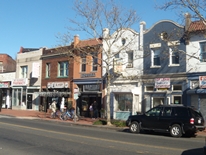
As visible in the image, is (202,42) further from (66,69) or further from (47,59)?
(47,59)

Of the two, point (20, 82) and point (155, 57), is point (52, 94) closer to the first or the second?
point (20, 82)

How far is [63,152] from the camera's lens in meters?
10.2

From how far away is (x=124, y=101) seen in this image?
90.2 feet

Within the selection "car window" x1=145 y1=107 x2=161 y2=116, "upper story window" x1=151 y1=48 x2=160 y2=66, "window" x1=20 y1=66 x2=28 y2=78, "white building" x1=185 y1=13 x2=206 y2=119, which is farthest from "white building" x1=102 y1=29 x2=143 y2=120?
"window" x1=20 y1=66 x2=28 y2=78

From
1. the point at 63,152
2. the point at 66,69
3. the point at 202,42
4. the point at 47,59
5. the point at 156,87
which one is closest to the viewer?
the point at 63,152

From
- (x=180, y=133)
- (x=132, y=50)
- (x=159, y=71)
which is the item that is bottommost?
(x=180, y=133)

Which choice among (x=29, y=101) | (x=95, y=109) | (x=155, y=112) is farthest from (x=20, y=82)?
(x=155, y=112)

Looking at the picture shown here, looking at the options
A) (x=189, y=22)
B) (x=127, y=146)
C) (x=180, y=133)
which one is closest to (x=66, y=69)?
(x=189, y=22)

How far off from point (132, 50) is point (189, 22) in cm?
588

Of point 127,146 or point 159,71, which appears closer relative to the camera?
point 127,146

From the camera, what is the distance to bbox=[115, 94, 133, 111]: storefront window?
2690 centimetres

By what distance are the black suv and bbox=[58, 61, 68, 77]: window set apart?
17.2 m

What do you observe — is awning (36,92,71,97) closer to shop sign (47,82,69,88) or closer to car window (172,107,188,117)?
shop sign (47,82,69,88)

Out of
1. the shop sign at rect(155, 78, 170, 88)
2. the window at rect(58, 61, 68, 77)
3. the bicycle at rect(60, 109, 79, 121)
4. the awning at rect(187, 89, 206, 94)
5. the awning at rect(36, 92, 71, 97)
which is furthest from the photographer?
the window at rect(58, 61, 68, 77)
